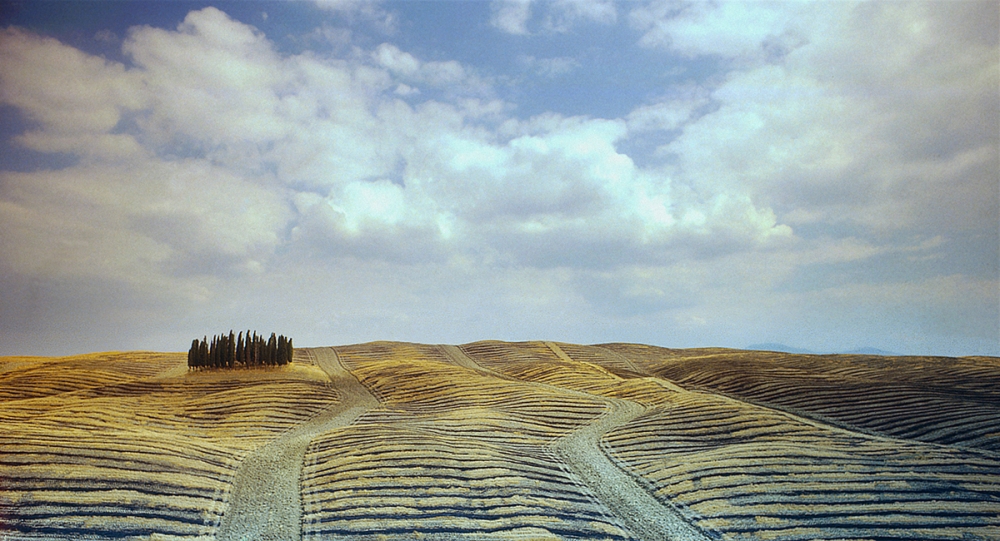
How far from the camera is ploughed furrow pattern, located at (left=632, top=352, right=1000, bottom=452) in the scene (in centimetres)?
3128

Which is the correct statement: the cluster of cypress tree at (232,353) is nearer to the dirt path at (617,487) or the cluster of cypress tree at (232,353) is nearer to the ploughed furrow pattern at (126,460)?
the ploughed furrow pattern at (126,460)

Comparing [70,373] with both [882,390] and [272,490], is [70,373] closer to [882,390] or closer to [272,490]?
[272,490]

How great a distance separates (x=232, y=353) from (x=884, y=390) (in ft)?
152

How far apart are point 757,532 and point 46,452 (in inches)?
922

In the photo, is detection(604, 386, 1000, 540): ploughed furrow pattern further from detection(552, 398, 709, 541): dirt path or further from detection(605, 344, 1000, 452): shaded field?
detection(605, 344, 1000, 452): shaded field

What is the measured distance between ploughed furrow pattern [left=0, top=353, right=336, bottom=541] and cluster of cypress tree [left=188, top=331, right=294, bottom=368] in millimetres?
11424

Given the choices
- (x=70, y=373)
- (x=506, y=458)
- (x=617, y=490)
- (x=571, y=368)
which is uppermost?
(x=571, y=368)

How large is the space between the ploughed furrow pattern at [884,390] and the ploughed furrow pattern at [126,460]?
95.8 feet

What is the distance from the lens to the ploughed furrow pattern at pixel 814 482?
783 inches

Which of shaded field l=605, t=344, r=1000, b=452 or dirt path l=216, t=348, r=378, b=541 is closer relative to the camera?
dirt path l=216, t=348, r=378, b=541

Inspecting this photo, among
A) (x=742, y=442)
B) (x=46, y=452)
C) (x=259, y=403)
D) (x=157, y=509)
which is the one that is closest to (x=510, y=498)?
(x=157, y=509)

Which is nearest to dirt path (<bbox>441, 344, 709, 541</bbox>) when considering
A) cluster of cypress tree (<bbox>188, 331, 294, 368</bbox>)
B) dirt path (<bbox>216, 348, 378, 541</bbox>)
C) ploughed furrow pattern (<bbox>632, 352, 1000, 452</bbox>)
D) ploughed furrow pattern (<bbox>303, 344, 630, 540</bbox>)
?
ploughed furrow pattern (<bbox>303, 344, 630, 540</bbox>)

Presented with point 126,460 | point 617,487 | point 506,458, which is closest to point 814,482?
point 617,487

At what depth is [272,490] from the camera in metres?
21.9
